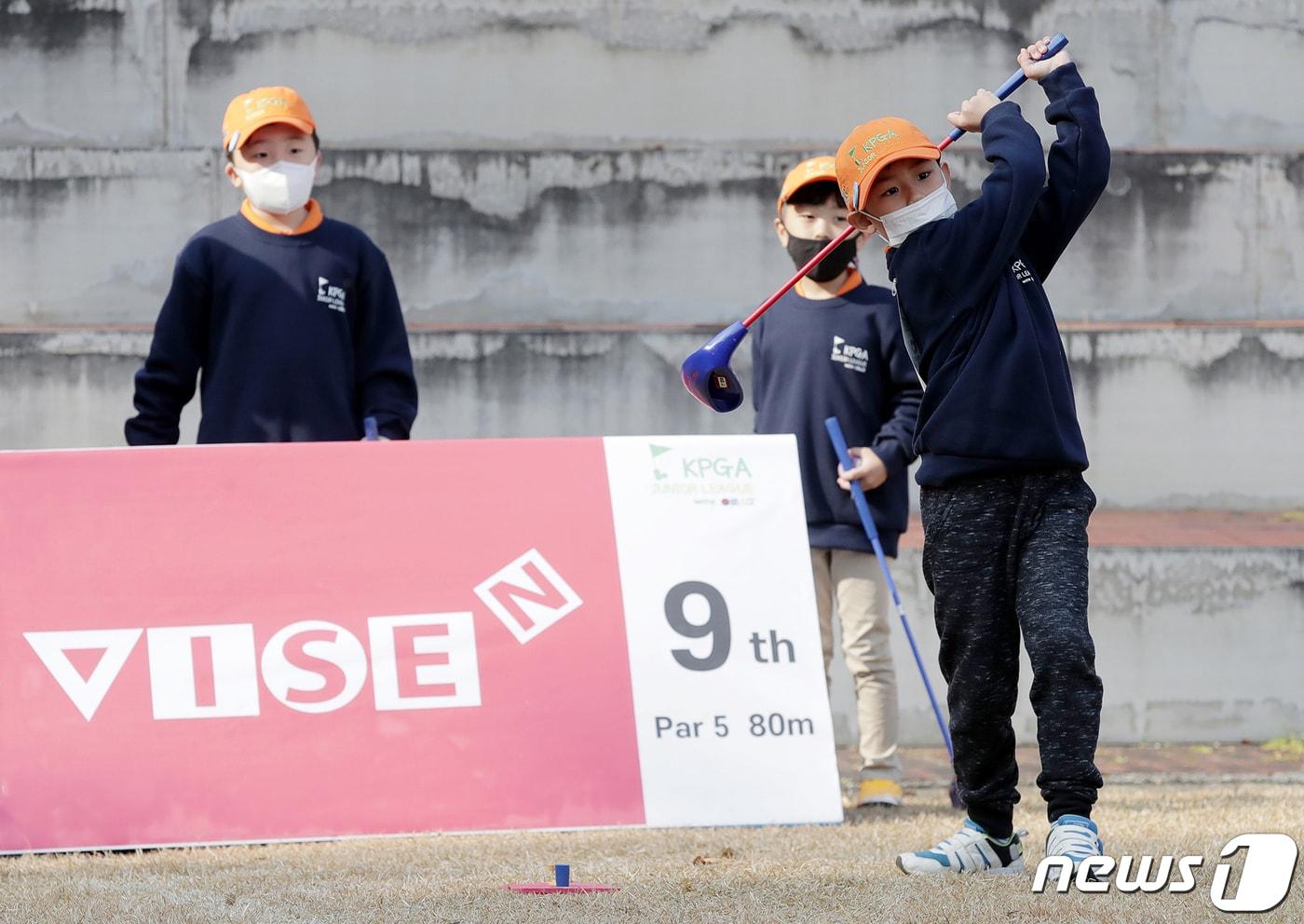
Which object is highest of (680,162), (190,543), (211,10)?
(211,10)

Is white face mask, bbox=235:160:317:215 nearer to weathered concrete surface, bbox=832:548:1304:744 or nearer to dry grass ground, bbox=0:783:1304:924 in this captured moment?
dry grass ground, bbox=0:783:1304:924

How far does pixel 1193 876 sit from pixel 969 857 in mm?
501

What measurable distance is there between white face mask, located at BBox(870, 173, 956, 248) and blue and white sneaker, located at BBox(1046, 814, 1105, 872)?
4.38ft

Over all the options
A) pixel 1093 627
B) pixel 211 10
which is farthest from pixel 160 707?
pixel 211 10

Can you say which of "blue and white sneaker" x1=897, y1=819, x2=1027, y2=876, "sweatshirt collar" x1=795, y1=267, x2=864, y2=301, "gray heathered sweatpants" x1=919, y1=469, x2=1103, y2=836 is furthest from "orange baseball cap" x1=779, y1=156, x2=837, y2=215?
"blue and white sneaker" x1=897, y1=819, x2=1027, y2=876

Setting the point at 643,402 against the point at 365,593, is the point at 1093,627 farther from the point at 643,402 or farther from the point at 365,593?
the point at 365,593

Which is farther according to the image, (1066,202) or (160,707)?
(160,707)

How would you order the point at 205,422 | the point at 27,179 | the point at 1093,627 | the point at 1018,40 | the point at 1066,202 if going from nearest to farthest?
the point at 1066,202
the point at 205,422
the point at 1093,627
the point at 27,179
the point at 1018,40

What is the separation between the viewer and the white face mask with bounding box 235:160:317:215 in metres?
5.83

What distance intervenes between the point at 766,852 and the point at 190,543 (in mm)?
1849

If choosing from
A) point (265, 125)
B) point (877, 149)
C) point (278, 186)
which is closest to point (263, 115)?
point (265, 125)

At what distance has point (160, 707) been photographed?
5.16 metres

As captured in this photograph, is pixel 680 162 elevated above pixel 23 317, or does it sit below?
above

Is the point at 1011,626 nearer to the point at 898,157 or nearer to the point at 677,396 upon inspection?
the point at 898,157
